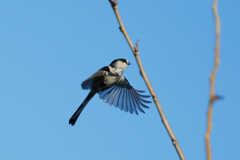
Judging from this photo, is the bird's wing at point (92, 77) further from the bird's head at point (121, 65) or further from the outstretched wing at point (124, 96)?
the outstretched wing at point (124, 96)

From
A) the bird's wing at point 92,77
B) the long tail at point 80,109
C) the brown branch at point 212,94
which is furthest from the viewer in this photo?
the long tail at point 80,109

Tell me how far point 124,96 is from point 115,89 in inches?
8.6

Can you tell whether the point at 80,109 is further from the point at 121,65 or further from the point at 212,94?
the point at 212,94

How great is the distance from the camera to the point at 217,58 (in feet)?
2.74

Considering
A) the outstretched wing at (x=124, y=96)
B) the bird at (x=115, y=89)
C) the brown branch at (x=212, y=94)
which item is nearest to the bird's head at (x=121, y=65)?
the bird at (x=115, y=89)

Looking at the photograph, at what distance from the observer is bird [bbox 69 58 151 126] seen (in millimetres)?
5188

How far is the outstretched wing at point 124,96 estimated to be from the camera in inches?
221

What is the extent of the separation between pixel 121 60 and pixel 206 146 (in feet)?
15.0

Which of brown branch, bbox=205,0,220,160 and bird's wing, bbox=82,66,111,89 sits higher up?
bird's wing, bbox=82,66,111,89

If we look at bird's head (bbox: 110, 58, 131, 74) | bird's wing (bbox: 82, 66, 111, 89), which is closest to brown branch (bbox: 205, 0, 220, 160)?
bird's wing (bbox: 82, 66, 111, 89)

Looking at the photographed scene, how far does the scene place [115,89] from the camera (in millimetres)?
5910

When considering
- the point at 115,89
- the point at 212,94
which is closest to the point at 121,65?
the point at 115,89

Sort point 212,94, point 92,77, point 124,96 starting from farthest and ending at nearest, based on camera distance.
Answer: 1. point 124,96
2. point 92,77
3. point 212,94

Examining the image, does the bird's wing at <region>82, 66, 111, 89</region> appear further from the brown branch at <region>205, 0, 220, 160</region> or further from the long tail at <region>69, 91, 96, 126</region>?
the brown branch at <region>205, 0, 220, 160</region>
